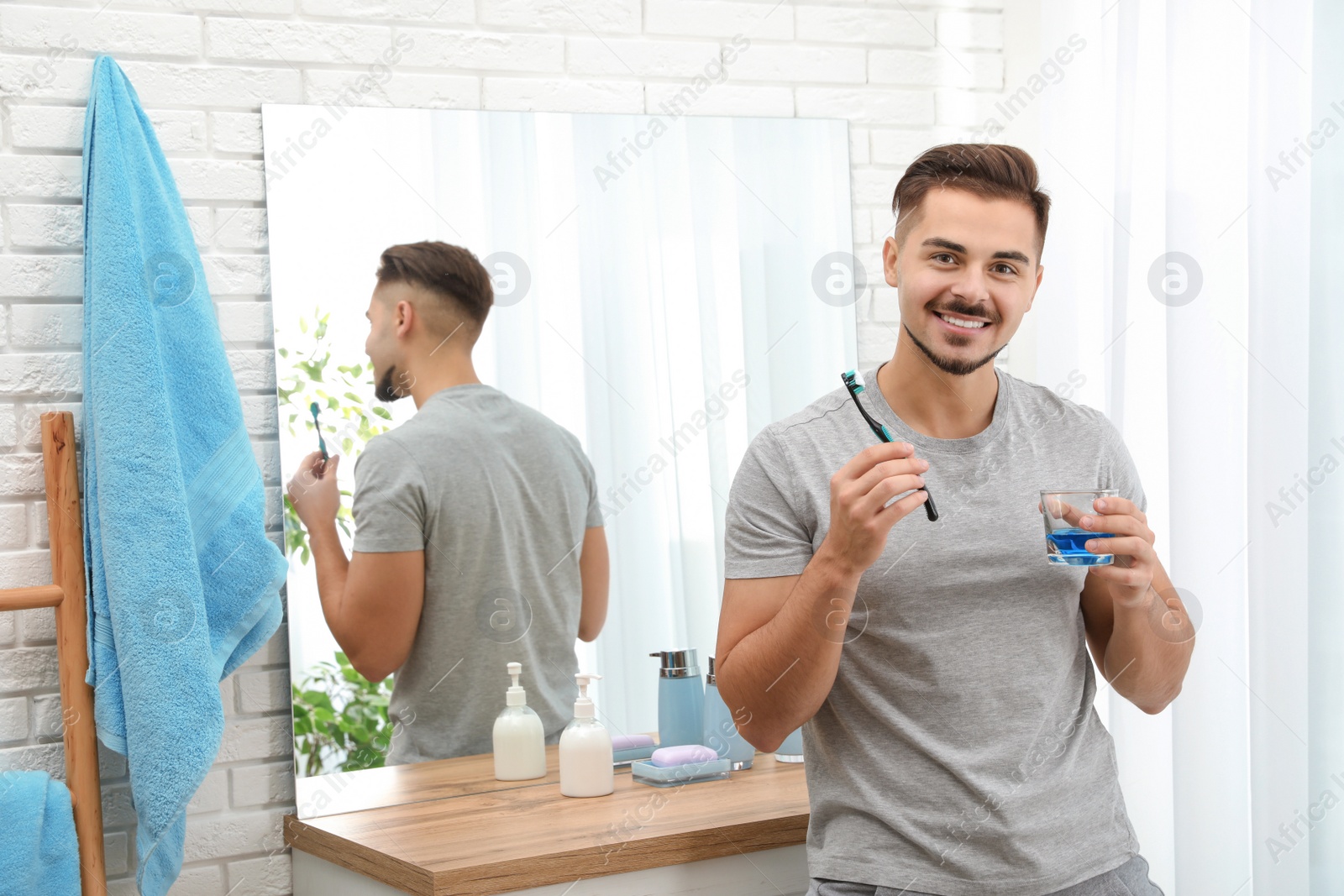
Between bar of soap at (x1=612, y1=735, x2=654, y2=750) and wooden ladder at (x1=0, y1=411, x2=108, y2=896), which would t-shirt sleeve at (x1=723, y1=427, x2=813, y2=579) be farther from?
wooden ladder at (x1=0, y1=411, x2=108, y2=896)

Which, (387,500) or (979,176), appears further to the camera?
(387,500)

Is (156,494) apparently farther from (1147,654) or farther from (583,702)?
(1147,654)

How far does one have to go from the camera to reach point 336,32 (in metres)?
1.74

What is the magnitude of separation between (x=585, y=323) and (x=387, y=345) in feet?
0.99

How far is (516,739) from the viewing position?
68.1 inches

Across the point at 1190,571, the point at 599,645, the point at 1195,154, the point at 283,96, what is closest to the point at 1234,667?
the point at 1190,571

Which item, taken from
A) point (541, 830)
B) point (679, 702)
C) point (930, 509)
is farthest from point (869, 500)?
point (679, 702)

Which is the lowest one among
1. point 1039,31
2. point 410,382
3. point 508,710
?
point 508,710

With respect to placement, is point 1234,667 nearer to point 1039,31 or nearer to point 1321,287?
point 1321,287

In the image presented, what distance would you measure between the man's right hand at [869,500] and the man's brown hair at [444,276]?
2.46ft

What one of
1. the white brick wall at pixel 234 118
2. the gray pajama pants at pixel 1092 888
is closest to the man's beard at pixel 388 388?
the white brick wall at pixel 234 118

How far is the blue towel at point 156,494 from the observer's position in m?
1.47

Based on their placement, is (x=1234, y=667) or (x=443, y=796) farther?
(x=443, y=796)

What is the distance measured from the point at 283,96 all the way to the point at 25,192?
1.19 ft
